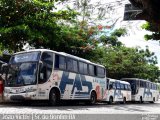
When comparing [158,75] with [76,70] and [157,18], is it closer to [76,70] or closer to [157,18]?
[76,70]

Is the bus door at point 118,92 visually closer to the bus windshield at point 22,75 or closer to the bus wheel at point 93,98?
the bus wheel at point 93,98

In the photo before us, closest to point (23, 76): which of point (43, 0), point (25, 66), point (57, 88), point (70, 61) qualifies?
point (25, 66)

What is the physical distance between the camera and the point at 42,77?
1630cm

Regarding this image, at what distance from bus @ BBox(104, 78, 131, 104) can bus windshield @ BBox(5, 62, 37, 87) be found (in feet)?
33.6

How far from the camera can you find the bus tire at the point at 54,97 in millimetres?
16928

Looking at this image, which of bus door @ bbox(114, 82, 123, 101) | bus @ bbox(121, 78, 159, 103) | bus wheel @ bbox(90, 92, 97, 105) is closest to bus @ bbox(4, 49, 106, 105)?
bus wheel @ bbox(90, 92, 97, 105)

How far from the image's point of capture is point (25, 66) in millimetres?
16500

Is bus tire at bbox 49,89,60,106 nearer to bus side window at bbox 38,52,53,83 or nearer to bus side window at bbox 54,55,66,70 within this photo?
bus side window at bbox 38,52,53,83

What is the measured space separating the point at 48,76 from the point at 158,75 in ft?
Result: 123

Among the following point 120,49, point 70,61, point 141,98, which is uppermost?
point 120,49

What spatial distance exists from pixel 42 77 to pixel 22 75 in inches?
39.3

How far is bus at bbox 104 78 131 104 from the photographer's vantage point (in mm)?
26859

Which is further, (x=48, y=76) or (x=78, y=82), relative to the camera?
(x=78, y=82)

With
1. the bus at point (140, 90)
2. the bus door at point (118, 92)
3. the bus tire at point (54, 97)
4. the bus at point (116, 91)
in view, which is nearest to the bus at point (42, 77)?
the bus tire at point (54, 97)
